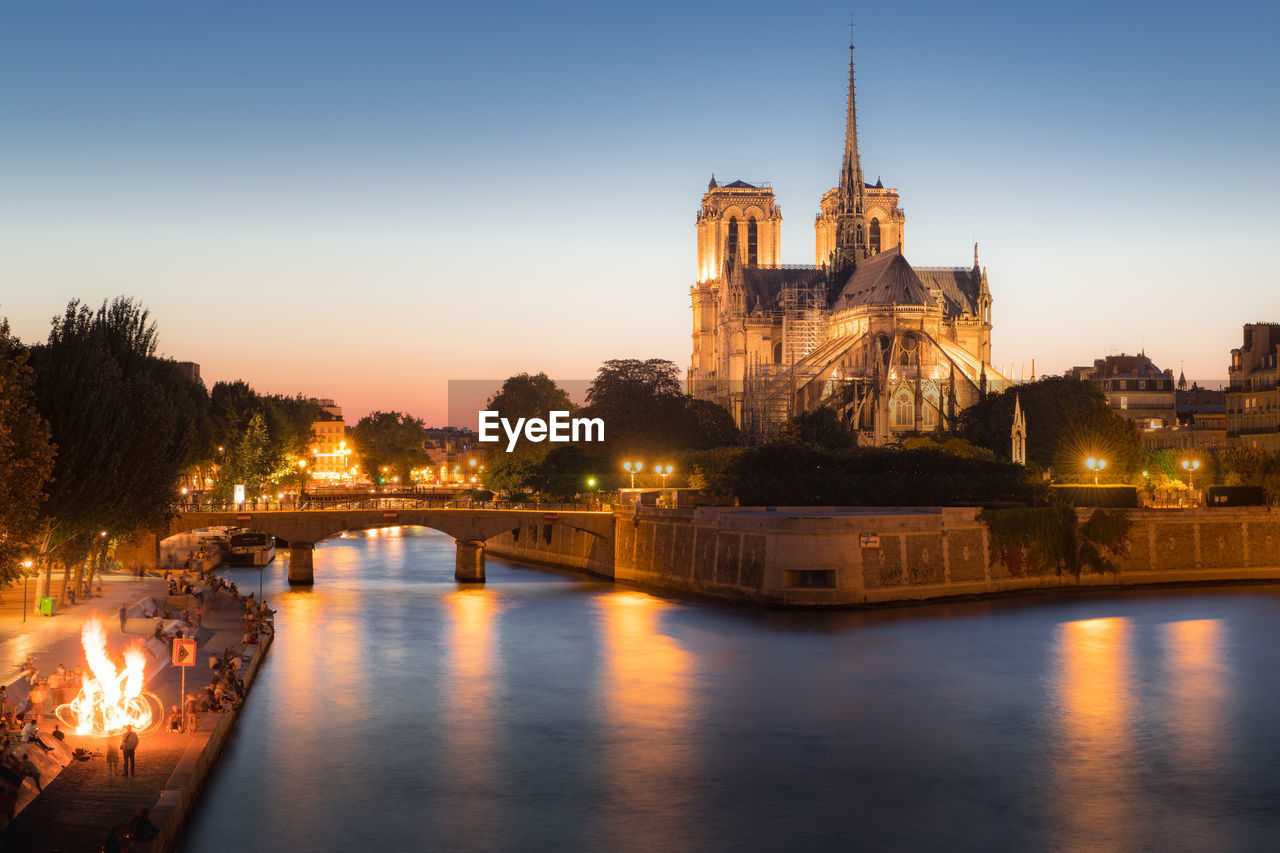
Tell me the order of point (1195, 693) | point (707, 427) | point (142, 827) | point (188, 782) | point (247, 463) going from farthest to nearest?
point (707, 427) → point (247, 463) → point (1195, 693) → point (188, 782) → point (142, 827)

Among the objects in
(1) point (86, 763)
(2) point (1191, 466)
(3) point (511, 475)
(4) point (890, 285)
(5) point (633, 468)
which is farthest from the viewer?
(4) point (890, 285)

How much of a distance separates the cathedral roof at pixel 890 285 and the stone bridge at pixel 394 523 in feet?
195

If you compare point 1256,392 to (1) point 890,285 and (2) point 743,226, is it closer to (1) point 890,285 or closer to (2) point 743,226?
(1) point 890,285

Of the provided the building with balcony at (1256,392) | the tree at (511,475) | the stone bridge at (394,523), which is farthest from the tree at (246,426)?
the building with balcony at (1256,392)

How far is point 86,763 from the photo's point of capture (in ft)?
87.2

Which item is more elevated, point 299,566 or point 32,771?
point 299,566

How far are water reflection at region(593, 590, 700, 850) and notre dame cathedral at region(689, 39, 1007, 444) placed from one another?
65.2m

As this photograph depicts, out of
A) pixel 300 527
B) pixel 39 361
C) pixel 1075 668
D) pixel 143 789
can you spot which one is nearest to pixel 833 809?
pixel 143 789

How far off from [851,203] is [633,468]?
59122mm

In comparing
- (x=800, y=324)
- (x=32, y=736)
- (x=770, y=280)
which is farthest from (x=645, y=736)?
(x=770, y=280)

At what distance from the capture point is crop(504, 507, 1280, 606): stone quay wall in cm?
5759

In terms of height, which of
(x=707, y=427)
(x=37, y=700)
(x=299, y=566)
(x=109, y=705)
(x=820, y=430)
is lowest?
(x=109, y=705)

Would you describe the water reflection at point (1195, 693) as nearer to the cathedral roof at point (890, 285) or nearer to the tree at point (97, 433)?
the tree at point (97, 433)

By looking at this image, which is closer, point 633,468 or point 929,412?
point 633,468
